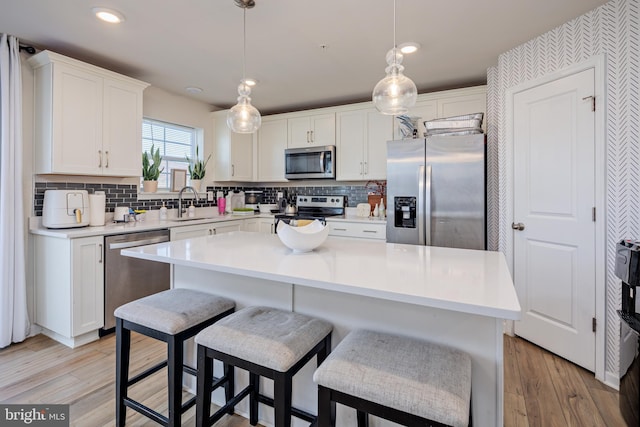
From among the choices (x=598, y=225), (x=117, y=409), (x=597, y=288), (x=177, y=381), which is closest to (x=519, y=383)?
(x=597, y=288)

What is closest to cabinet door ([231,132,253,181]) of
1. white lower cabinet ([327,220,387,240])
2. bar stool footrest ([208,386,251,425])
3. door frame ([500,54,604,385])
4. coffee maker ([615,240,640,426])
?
white lower cabinet ([327,220,387,240])

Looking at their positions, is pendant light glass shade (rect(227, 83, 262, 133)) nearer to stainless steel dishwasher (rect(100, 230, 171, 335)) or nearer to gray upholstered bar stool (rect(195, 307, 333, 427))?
gray upholstered bar stool (rect(195, 307, 333, 427))

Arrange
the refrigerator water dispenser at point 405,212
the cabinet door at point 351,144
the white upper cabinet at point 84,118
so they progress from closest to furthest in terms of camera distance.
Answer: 1. the white upper cabinet at point 84,118
2. the refrigerator water dispenser at point 405,212
3. the cabinet door at point 351,144

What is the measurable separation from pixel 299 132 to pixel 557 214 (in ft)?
9.64

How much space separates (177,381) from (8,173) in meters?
2.22

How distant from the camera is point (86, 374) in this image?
2133 millimetres

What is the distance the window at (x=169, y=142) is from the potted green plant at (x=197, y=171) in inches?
2.2

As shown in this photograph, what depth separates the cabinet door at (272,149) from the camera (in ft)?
14.5

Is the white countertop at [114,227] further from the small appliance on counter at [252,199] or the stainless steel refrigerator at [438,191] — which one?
the small appliance on counter at [252,199]

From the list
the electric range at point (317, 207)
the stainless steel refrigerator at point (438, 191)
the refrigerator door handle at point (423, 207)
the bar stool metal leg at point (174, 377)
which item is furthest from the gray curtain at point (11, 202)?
the refrigerator door handle at point (423, 207)

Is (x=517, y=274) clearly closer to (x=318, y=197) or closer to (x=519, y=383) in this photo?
(x=519, y=383)

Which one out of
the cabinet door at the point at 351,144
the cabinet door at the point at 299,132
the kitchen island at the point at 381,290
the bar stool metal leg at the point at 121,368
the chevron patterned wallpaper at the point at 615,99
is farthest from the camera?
the cabinet door at the point at 299,132

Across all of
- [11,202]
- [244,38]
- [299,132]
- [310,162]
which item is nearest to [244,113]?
[244,38]

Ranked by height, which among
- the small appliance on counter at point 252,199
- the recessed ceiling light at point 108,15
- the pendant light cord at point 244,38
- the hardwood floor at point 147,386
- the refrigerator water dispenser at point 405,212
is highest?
the pendant light cord at point 244,38
